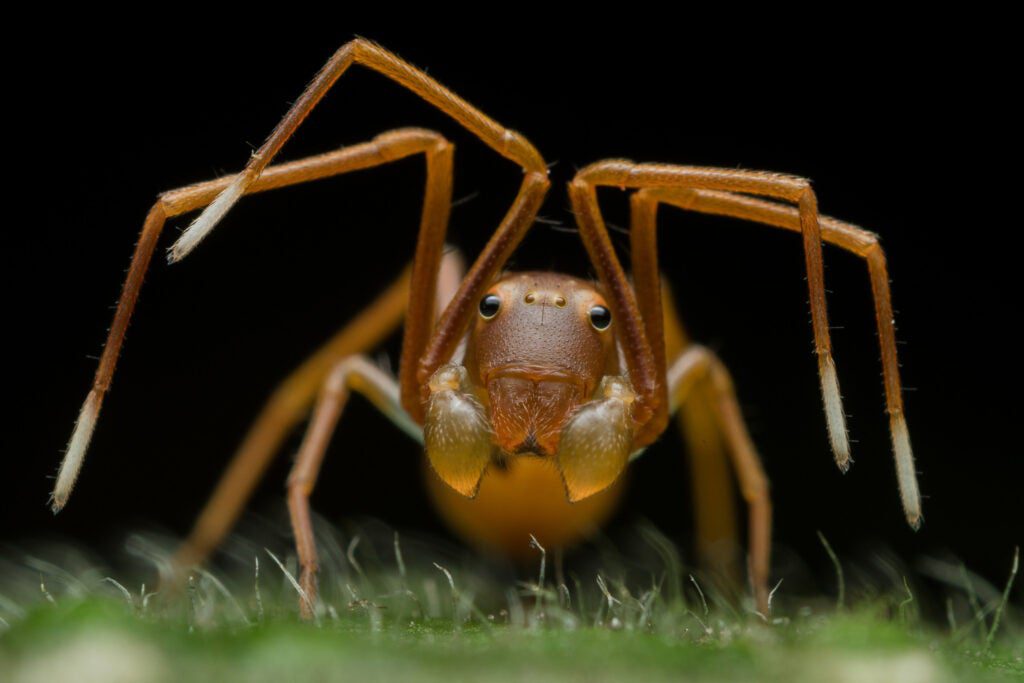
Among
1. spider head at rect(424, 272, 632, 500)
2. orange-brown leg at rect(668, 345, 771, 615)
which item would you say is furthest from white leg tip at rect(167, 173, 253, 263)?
orange-brown leg at rect(668, 345, 771, 615)

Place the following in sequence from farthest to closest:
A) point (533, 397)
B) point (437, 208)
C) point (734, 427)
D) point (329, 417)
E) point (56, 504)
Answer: point (734, 427) < point (329, 417) < point (437, 208) < point (533, 397) < point (56, 504)

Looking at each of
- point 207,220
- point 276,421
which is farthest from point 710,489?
point 207,220

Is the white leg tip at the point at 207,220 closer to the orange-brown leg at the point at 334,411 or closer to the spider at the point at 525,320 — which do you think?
the spider at the point at 525,320

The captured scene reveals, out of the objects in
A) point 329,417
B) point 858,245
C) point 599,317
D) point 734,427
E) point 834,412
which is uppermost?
point 858,245

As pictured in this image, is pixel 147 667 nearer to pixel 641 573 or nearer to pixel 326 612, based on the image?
pixel 326 612

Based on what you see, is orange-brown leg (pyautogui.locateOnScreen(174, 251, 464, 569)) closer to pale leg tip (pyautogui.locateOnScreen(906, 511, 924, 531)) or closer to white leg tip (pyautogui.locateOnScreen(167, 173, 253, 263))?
white leg tip (pyautogui.locateOnScreen(167, 173, 253, 263))

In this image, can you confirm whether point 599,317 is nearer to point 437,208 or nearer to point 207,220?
point 437,208

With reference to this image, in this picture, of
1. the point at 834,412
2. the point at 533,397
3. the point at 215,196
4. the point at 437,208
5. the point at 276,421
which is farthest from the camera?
the point at 276,421
